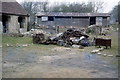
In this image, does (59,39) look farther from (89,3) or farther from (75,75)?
(89,3)

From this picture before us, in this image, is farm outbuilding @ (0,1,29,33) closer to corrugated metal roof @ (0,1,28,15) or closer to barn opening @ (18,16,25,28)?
corrugated metal roof @ (0,1,28,15)

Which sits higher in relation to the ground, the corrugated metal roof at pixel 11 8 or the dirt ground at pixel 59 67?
the corrugated metal roof at pixel 11 8

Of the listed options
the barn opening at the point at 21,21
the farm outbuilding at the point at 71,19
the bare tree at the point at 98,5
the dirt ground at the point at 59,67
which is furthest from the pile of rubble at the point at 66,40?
the bare tree at the point at 98,5

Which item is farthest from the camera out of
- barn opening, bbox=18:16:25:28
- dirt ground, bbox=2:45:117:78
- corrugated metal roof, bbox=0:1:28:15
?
barn opening, bbox=18:16:25:28

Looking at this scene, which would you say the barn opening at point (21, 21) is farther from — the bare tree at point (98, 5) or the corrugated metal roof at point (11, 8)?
the bare tree at point (98, 5)

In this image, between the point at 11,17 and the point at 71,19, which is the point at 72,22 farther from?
the point at 11,17

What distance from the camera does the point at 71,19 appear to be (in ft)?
147

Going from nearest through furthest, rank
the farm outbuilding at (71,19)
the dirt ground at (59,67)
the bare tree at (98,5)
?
the dirt ground at (59,67)
the farm outbuilding at (71,19)
the bare tree at (98,5)

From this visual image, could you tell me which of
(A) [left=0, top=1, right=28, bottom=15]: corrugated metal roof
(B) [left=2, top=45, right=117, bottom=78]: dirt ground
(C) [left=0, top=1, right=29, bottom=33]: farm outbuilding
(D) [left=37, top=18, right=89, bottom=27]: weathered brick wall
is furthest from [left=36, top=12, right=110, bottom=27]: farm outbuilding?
(B) [left=2, top=45, right=117, bottom=78]: dirt ground

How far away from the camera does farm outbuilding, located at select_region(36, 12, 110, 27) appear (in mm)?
44553

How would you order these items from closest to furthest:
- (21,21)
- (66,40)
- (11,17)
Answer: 1. (66,40)
2. (11,17)
3. (21,21)

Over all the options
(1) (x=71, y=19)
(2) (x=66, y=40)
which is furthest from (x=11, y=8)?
(2) (x=66, y=40)

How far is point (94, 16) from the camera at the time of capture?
44844mm

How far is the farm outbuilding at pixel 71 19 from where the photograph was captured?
1754 inches
